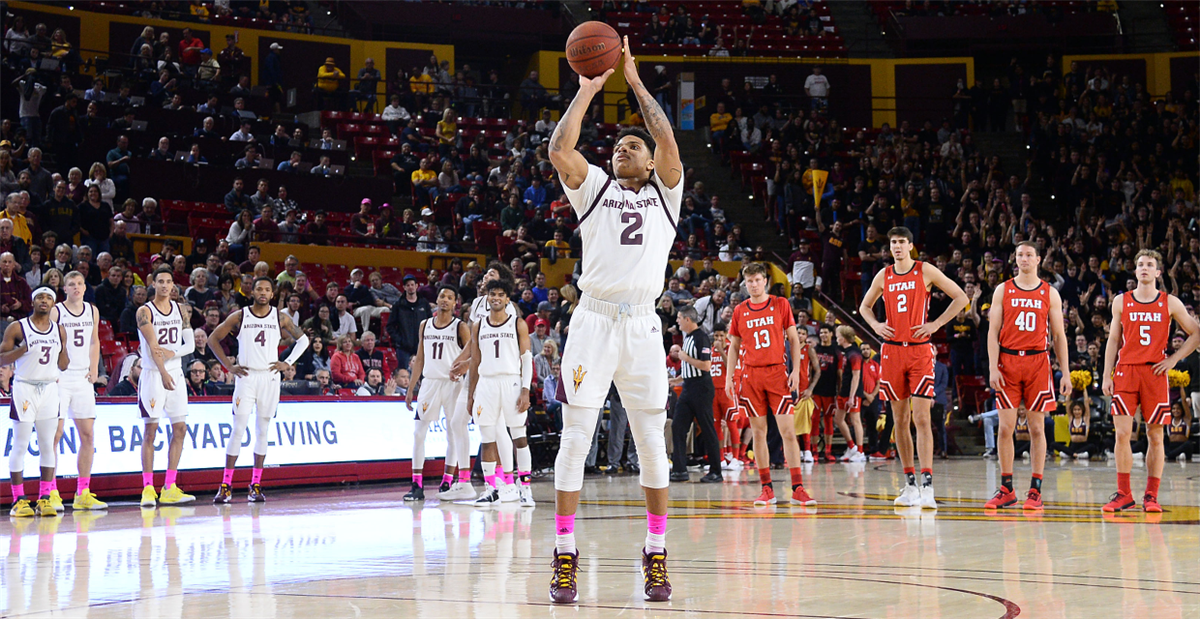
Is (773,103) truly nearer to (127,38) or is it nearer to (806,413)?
(806,413)

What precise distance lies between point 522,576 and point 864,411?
1434cm

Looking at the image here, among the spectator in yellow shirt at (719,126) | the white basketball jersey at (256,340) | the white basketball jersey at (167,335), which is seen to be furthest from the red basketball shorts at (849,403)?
the spectator in yellow shirt at (719,126)

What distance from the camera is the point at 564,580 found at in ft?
17.2

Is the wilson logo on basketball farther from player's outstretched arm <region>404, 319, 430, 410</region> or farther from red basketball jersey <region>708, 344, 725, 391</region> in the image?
red basketball jersey <region>708, 344, 725, 391</region>

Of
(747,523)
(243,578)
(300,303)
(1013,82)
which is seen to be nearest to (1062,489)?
(747,523)

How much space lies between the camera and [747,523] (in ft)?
28.4

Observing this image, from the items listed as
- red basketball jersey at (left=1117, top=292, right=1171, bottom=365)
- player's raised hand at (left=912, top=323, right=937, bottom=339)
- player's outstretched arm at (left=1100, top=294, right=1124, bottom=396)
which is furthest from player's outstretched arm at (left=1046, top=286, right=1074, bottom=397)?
player's raised hand at (left=912, top=323, right=937, bottom=339)

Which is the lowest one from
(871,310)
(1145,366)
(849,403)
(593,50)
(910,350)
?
(849,403)

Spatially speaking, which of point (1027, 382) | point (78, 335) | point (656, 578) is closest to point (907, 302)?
point (1027, 382)

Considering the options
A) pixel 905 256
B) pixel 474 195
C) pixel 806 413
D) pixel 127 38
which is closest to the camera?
pixel 905 256

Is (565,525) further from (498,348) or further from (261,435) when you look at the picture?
(261,435)

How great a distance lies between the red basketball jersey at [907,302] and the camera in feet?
31.8

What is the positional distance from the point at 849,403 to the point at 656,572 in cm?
1293

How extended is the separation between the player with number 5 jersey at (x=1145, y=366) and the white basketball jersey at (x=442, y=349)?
639 centimetres
